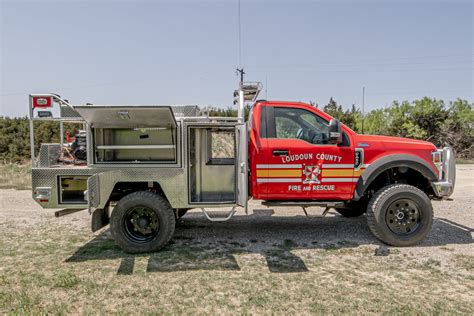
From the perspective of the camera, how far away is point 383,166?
5.15 m

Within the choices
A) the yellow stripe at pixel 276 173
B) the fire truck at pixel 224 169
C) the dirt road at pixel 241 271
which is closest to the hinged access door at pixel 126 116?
the fire truck at pixel 224 169

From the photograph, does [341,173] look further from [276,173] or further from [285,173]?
[276,173]

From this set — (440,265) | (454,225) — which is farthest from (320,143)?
(454,225)

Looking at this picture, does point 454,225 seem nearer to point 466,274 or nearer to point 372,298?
point 466,274

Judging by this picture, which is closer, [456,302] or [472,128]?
[456,302]

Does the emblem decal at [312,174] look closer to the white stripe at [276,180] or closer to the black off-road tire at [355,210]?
the white stripe at [276,180]

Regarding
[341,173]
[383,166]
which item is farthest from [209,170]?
[383,166]

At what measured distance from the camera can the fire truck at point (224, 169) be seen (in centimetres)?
484

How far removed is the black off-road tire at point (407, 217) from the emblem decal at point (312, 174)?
101cm

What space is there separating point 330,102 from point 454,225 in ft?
92.5

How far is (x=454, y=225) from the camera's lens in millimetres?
6414

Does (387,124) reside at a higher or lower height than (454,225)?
higher

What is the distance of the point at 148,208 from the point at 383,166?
3.61m

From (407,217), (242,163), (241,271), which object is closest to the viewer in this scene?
(241,271)
